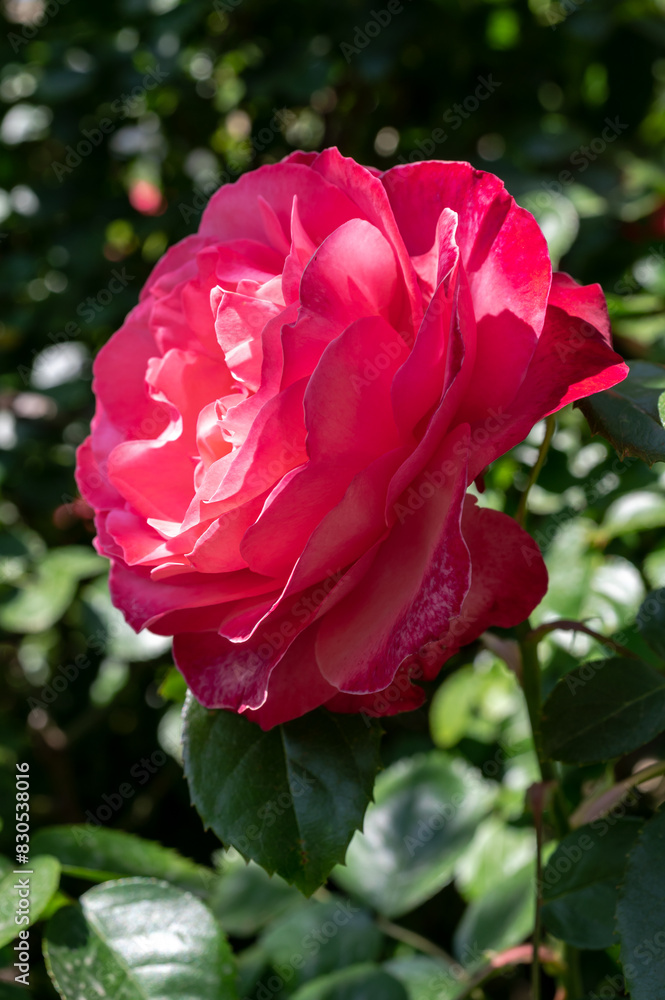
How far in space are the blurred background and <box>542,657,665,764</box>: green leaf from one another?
0.53m

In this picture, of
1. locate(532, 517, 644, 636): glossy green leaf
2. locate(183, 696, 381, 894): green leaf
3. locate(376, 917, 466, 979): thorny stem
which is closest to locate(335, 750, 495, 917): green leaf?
locate(376, 917, 466, 979): thorny stem

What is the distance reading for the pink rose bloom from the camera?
48 cm

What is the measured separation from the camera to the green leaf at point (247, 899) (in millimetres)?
1129

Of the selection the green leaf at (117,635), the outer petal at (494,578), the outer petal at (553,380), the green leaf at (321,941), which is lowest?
the green leaf at (321,941)

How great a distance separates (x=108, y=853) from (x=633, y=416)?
0.72 m

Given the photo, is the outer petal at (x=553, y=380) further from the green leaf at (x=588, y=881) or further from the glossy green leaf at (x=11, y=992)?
the glossy green leaf at (x=11, y=992)

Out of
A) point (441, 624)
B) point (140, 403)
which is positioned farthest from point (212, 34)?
point (441, 624)

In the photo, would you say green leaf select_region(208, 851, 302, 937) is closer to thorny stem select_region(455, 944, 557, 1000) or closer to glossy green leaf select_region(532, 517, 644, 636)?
thorny stem select_region(455, 944, 557, 1000)

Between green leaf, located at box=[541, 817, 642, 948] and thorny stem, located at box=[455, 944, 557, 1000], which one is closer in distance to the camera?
green leaf, located at box=[541, 817, 642, 948]

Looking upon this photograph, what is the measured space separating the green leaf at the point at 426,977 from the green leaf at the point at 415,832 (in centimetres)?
6

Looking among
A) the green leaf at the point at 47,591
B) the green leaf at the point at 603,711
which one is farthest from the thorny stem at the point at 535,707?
the green leaf at the point at 47,591

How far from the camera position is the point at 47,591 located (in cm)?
135

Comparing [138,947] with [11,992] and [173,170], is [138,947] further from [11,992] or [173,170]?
[173,170]

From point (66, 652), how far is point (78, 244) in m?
0.82
